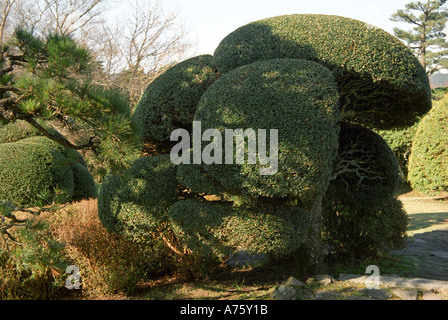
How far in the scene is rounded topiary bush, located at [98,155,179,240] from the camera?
4.47 meters

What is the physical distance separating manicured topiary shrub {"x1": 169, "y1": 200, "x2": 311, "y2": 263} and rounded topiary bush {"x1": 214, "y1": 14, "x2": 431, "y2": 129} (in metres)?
1.73

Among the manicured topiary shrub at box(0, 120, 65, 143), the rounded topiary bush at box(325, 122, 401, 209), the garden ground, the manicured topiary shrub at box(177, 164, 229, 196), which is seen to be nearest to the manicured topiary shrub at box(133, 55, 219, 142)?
the manicured topiary shrub at box(177, 164, 229, 196)

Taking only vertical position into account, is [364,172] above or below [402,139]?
below

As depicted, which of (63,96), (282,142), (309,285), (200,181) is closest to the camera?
(63,96)

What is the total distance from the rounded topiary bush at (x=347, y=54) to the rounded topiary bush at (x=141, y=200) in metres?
1.59

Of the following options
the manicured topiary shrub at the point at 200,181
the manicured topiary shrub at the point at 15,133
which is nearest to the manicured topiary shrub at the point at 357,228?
the manicured topiary shrub at the point at 200,181

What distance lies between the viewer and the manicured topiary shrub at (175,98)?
15.7 feet

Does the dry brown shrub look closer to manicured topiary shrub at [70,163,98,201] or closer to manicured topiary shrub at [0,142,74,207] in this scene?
manicured topiary shrub at [0,142,74,207]

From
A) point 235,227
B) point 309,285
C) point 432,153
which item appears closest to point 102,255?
point 235,227

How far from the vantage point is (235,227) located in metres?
3.98

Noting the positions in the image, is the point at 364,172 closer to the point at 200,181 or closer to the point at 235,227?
the point at 235,227

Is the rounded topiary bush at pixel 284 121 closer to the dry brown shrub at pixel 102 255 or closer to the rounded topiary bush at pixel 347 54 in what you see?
the rounded topiary bush at pixel 347 54

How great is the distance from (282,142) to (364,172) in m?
2.38

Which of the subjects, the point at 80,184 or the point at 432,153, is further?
the point at 432,153
